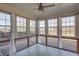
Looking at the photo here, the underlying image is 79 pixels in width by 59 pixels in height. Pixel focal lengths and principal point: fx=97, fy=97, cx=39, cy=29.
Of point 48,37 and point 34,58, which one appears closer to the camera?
point 34,58

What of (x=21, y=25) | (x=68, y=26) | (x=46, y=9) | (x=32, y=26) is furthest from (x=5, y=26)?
(x=68, y=26)

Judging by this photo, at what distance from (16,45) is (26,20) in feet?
1.58

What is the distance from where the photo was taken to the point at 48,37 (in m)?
1.82

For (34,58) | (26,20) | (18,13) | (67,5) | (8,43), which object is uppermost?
(67,5)

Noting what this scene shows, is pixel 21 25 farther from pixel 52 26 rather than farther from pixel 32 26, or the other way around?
pixel 52 26

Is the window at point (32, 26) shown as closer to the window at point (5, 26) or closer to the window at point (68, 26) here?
the window at point (5, 26)

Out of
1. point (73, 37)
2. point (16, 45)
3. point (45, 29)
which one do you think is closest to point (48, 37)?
point (45, 29)

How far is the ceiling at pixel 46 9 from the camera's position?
1.60 m

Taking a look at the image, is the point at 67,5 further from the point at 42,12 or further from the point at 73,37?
the point at 73,37

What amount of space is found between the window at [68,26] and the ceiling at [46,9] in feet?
0.45

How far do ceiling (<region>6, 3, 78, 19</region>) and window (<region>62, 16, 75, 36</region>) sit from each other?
0.14 meters

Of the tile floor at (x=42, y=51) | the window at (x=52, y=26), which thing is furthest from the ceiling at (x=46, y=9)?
the tile floor at (x=42, y=51)

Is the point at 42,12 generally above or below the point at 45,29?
above

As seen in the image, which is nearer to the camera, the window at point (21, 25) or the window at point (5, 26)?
the window at point (5, 26)
